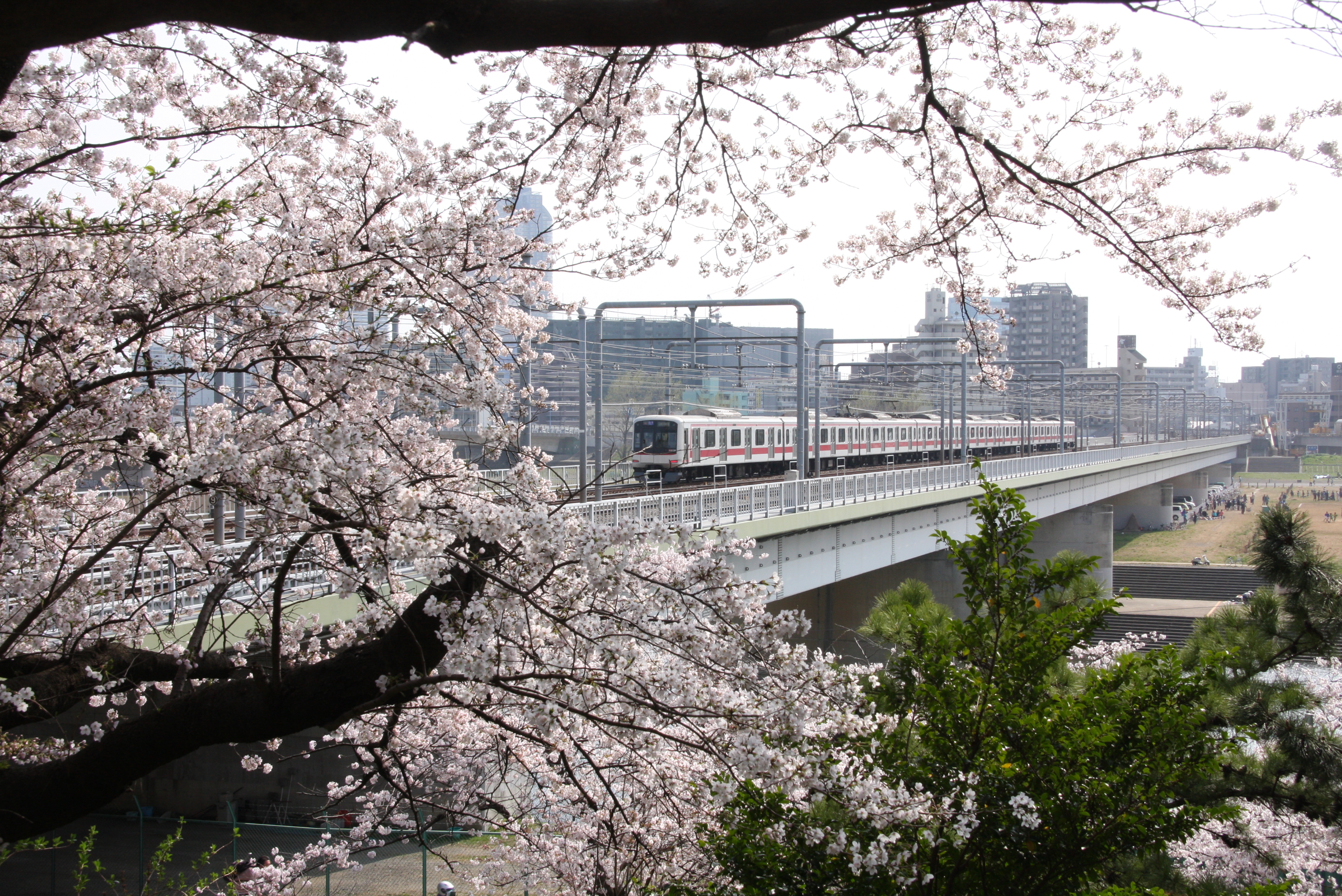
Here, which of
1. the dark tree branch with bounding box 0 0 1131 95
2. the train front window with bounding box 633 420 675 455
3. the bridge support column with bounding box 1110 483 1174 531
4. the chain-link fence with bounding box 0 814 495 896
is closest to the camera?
the dark tree branch with bounding box 0 0 1131 95

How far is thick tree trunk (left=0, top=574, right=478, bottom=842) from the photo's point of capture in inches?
148

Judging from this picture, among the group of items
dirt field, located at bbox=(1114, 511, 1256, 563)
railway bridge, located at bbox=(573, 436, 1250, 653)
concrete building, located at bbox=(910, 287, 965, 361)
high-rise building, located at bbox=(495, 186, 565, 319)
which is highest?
concrete building, located at bbox=(910, 287, 965, 361)

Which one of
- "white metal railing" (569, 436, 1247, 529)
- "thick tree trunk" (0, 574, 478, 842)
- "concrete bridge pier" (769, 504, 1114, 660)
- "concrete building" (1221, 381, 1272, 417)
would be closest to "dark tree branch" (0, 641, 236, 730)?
"thick tree trunk" (0, 574, 478, 842)

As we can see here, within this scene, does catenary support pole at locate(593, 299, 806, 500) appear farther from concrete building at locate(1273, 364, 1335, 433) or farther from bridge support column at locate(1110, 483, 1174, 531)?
concrete building at locate(1273, 364, 1335, 433)

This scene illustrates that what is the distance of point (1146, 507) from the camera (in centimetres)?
6856

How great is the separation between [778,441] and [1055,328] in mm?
106862

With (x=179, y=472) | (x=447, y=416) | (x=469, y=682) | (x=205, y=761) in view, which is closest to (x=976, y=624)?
(x=469, y=682)

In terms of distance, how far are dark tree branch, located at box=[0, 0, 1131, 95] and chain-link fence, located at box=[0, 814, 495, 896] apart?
7.98 m

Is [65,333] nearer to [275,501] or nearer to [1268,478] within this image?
[275,501]

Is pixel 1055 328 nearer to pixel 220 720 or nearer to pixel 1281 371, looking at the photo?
pixel 1281 371

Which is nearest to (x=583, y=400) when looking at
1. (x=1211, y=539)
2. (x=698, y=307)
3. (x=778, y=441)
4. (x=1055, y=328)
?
(x=698, y=307)

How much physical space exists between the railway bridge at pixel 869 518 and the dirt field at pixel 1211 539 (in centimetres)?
488

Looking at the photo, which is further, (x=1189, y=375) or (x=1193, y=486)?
(x=1189, y=375)

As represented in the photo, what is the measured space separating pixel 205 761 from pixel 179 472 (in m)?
16.5
